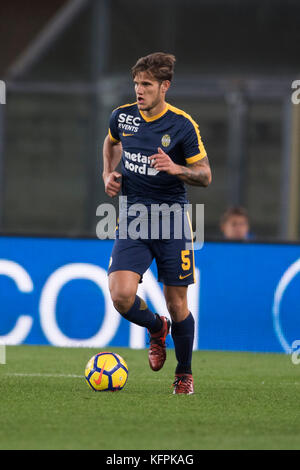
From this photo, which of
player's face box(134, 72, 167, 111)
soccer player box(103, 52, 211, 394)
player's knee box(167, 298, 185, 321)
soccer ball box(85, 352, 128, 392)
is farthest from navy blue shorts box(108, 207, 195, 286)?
player's face box(134, 72, 167, 111)

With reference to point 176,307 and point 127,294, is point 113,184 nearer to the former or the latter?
point 127,294

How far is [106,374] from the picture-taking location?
658 cm

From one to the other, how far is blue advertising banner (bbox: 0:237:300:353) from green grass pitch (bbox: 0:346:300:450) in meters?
0.92

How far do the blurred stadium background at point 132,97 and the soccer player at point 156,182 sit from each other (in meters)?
8.71

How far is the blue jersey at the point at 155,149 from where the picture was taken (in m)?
6.39

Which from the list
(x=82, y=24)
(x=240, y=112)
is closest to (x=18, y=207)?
(x=82, y=24)

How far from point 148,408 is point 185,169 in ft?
4.74

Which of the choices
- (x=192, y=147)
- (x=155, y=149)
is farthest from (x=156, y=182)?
(x=192, y=147)

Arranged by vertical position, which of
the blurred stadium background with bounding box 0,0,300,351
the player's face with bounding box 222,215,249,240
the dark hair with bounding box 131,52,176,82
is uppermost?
the blurred stadium background with bounding box 0,0,300,351

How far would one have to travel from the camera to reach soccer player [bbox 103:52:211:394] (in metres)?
6.37

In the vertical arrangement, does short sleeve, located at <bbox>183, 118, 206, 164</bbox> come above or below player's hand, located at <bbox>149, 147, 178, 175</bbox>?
above

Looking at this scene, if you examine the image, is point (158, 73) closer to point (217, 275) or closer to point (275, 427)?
point (275, 427)

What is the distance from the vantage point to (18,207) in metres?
17.9

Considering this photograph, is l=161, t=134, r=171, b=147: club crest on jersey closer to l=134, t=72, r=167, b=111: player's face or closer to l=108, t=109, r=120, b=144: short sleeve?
l=134, t=72, r=167, b=111: player's face
